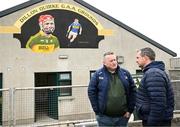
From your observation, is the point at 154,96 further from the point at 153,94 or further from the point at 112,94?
the point at 112,94

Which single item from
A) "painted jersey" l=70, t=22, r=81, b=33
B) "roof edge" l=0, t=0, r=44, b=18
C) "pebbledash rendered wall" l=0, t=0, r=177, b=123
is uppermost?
"roof edge" l=0, t=0, r=44, b=18

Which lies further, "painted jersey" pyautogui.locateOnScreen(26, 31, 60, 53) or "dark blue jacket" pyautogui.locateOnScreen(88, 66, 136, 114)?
"painted jersey" pyautogui.locateOnScreen(26, 31, 60, 53)

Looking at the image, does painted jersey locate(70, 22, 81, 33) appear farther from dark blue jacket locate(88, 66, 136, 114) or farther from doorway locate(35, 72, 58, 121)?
dark blue jacket locate(88, 66, 136, 114)

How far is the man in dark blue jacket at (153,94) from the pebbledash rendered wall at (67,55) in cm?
1070

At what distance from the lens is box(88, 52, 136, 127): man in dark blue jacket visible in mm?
5410

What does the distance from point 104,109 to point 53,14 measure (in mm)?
11232

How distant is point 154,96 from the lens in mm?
4691

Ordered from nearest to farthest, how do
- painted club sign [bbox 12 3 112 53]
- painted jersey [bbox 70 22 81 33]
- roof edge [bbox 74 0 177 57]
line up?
painted club sign [bbox 12 3 112 53], painted jersey [bbox 70 22 81 33], roof edge [bbox 74 0 177 57]

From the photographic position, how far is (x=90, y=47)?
55.9ft

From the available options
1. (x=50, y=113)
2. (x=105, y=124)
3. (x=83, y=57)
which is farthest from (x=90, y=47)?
(x=105, y=124)

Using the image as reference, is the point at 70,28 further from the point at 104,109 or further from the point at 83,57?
the point at 104,109

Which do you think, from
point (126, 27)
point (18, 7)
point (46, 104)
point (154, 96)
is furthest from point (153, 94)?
point (126, 27)

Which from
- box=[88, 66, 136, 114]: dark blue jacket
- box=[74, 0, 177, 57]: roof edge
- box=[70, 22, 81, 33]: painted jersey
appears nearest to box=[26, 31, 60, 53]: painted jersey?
box=[70, 22, 81, 33]: painted jersey

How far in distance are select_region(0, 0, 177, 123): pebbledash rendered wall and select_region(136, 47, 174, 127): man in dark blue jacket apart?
10702 millimetres
